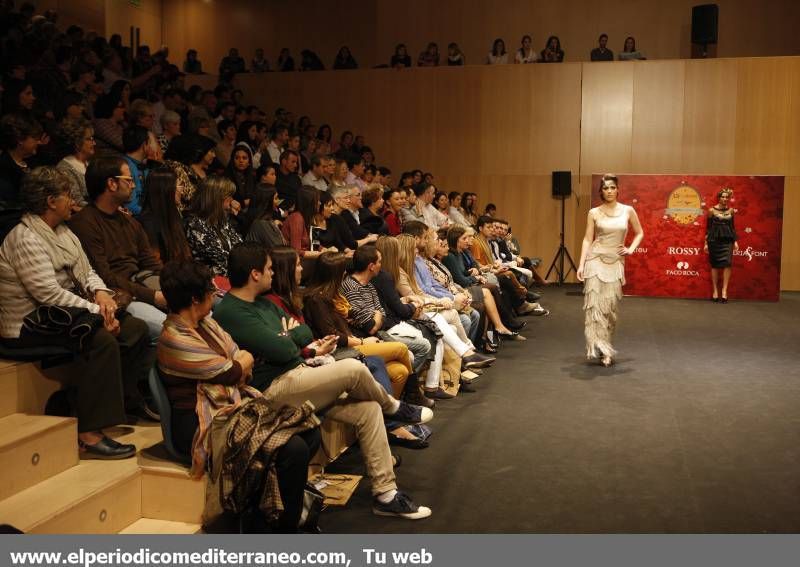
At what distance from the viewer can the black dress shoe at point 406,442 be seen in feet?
13.9

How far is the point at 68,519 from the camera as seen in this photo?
2637 mm

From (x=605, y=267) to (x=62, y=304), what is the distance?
13.1 feet

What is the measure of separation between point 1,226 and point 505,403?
305 cm

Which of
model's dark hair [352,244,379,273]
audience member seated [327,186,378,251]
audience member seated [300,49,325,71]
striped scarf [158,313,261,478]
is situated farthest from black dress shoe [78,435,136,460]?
audience member seated [300,49,325,71]

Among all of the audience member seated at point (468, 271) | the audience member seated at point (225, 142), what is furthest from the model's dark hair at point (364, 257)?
the audience member seated at point (225, 142)

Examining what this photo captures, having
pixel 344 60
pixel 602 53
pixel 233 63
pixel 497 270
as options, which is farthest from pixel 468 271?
pixel 233 63

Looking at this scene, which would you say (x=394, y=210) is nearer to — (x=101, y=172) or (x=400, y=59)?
(x=101, y=172)

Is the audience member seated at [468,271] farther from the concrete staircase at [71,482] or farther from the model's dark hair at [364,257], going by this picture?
the concrete staircase at [71,482]

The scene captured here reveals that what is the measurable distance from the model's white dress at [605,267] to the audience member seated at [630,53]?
21.4 ft

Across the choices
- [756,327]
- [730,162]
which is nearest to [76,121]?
[756,327]

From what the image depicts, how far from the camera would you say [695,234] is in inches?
398

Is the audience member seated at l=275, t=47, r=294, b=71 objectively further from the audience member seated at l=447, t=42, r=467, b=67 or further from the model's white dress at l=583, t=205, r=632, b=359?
the model's white dress at l=583, t=205, r=632, b=359

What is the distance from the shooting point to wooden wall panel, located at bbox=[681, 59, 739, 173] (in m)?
11.1

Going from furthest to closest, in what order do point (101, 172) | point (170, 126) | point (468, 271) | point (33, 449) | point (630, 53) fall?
1. point (630, 53)
2. point (468, 271)
3. point (170, 126)
4. point (101, 172)
5. point (33, 449)
